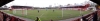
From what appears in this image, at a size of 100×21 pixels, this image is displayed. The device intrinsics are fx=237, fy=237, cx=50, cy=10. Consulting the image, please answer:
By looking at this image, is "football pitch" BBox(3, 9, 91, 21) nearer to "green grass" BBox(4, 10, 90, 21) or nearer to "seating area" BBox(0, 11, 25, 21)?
"green grass" BBox(4, 10, 90, 21)

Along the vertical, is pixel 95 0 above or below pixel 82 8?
above

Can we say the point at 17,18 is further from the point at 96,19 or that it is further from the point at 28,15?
the point at 96,19

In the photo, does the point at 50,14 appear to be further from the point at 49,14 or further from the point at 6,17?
the point at 6,17

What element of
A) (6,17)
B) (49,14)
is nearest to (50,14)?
(49,14)

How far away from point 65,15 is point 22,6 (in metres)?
1.40

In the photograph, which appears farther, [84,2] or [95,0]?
[84,2]

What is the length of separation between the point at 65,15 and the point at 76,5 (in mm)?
479

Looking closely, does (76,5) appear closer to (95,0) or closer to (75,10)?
(75,10)

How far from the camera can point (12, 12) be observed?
754cm

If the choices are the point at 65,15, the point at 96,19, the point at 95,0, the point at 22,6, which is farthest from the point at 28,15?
the point at 95,0

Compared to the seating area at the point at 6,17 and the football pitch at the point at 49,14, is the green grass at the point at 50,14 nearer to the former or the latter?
the football pitch at the point at 49,14

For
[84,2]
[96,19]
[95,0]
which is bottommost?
[96,19]

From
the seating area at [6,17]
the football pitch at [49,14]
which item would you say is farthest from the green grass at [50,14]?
the seating area at [6,17]

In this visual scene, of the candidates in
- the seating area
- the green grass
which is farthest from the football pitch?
the seating area
